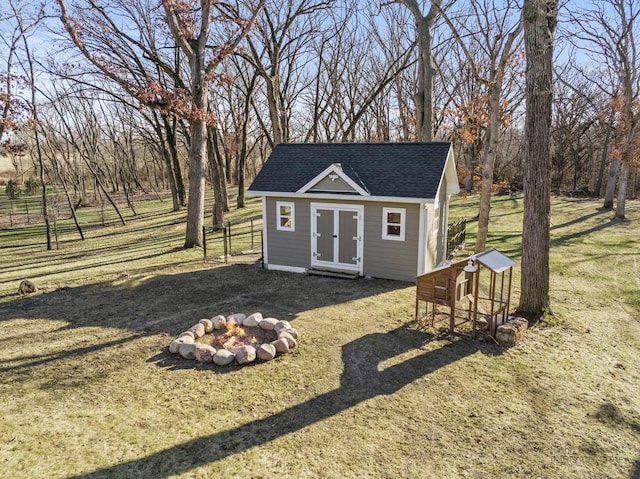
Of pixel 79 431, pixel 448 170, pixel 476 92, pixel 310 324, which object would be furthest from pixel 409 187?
pixel 476 92

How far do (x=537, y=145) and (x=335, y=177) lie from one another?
17.1 ft

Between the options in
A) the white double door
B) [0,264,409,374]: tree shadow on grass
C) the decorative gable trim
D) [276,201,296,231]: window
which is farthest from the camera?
[276,201,296,231]: window

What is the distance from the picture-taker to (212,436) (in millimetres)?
4910

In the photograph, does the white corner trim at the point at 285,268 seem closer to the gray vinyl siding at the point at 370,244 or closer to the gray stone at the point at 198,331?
the gray vinyl siding at the point at 370,244

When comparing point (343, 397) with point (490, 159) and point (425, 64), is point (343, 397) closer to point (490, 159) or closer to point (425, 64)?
point (490, 159)

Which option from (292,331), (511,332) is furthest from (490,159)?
(292,331)

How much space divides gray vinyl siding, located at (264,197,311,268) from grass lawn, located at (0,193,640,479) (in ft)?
5.17

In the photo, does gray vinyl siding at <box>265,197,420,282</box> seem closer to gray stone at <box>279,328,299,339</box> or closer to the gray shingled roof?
the gray shingled roof

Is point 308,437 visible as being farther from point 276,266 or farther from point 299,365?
point 276,266

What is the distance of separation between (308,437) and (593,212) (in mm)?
24300

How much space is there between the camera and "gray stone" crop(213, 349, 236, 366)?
6613 millimetres

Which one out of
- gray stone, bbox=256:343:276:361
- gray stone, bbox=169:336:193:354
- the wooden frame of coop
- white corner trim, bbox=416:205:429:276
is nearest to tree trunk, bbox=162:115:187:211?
white corner trim, bbox=416:205:429:276

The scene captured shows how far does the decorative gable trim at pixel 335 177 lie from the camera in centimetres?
1110

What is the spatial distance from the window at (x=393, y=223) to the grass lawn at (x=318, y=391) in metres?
1.37
